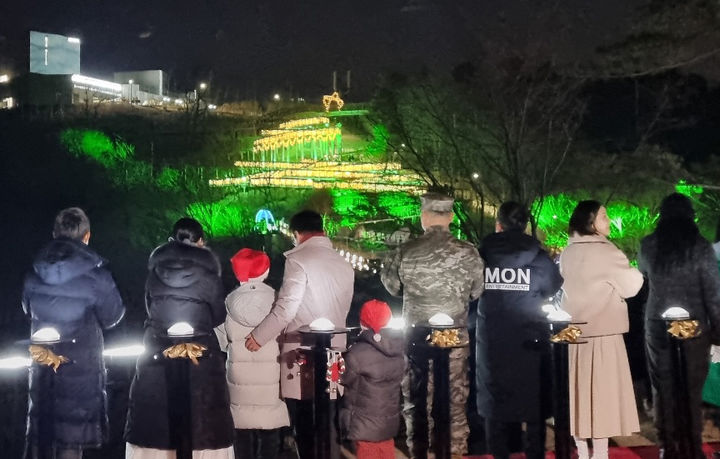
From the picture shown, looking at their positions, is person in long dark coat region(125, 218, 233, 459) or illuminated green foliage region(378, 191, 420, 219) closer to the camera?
person in long dark coat region(125, 218, 233, 459)

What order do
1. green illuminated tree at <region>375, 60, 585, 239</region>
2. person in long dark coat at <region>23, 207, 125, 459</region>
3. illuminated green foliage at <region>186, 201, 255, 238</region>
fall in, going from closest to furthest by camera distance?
person in long dark coat at <region>23, 207, 125, 459</region>, green illuminated tree at <region>375, 60, 585, 239</region>, illuminated green foliage at <region>186, 201, 255, 238</region>

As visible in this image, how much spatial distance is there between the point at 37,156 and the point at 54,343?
1018 inches

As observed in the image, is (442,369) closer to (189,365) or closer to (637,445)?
(189,365)

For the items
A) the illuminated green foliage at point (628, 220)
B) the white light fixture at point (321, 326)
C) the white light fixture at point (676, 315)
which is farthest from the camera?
the illuminated green foliage at point (628, 220)

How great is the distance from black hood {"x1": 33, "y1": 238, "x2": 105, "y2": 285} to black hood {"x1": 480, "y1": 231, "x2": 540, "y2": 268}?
2.12 metres

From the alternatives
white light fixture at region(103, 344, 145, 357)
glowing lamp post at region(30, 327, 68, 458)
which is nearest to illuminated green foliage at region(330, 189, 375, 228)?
white light fixture at region(103, 344, 145, 357)

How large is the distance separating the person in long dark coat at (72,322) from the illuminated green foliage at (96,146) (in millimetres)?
22710

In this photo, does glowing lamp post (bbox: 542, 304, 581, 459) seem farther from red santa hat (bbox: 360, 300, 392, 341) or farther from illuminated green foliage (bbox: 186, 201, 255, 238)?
illuminated green foliage (bbox: 186, 201, 255, 238)

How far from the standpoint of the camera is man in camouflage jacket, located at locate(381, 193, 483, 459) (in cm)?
429

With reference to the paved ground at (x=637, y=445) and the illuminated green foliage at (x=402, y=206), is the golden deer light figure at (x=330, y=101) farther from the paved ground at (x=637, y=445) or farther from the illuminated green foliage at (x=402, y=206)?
the paved ground at (x=637, y=445)

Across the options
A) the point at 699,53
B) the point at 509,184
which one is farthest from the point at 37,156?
the point at 699,53

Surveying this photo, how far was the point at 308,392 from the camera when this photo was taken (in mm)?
4219

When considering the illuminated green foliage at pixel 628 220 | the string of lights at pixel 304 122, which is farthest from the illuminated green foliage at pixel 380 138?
the string of lights at pixel 304 122

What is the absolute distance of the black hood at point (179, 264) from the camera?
394 cm
